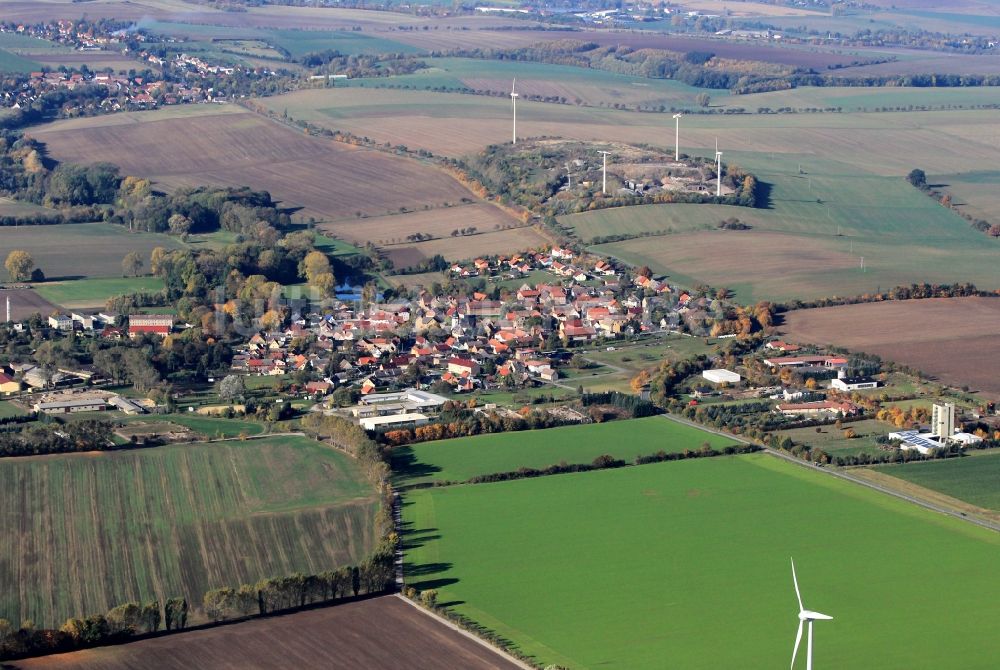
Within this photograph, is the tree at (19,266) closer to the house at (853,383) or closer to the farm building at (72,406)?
the farm building at (72,406)

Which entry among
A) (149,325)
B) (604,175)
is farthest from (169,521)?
(604,175)

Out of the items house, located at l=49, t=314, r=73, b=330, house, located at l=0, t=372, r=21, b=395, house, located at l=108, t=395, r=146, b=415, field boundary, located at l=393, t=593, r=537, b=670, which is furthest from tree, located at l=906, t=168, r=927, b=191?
field boundary, located at l=393, t=593, r=537, b=670

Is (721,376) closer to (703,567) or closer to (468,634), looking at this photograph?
(703,567)

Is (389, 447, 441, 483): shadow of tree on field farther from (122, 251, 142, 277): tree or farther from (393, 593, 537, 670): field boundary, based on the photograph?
(122, 251, 142, 277): tree

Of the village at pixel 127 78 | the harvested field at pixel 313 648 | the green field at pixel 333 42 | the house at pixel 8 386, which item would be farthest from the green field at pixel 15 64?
the harvested field at pixel 313 648

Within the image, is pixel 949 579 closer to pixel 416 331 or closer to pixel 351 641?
pixel 351 641

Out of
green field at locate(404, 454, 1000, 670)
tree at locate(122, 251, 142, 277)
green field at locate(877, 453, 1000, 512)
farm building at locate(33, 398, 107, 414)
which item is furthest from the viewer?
tree at locate(122, 251, 142, 277)
